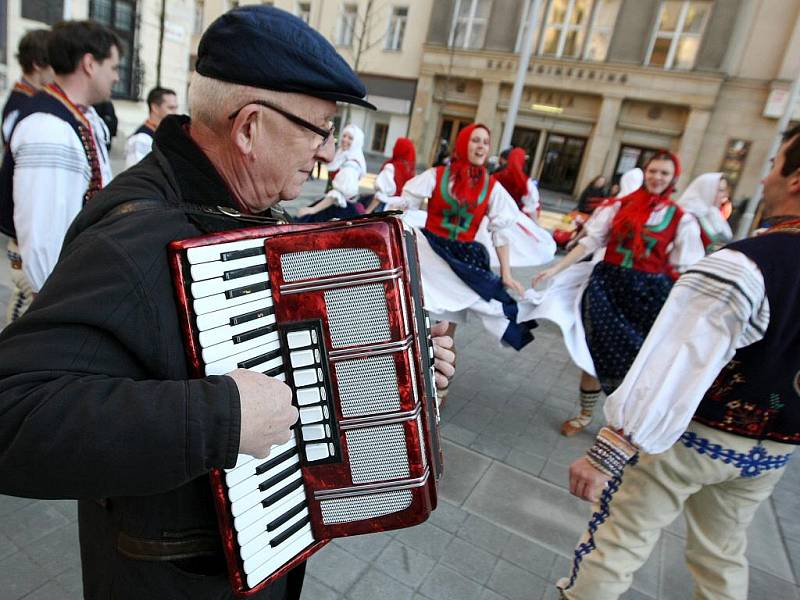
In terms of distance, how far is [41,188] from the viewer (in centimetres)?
207

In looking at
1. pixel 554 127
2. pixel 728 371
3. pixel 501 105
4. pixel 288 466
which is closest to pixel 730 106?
pixel 554 127

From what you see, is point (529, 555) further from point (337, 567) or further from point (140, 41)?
point (140, 41)

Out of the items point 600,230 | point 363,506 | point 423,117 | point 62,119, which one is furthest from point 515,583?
point 423,117

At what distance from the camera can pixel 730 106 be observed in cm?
1789

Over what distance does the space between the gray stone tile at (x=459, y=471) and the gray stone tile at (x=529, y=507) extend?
0.05 metres

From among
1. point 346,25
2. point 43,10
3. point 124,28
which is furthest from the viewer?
point 346,25

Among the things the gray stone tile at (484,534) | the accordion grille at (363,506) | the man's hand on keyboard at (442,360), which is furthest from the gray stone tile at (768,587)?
the accordion grille at (363,506)

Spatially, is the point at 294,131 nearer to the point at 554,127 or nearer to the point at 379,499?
the point at 379,499

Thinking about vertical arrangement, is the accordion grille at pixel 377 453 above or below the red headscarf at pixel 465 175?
below

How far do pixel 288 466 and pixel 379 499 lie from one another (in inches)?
8.6

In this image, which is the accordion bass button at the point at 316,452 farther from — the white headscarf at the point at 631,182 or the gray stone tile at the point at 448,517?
the white headscarf at the point at 631,182

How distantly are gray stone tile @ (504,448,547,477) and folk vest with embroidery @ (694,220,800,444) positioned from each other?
1.71 meters

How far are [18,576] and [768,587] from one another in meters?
3.43

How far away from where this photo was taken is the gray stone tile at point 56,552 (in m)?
1.93
